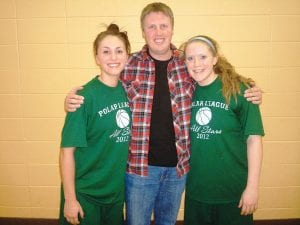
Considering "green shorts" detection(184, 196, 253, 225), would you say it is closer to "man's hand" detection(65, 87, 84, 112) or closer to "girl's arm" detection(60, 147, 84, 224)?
"girl's arm" detection(60, 147, 84, 224)

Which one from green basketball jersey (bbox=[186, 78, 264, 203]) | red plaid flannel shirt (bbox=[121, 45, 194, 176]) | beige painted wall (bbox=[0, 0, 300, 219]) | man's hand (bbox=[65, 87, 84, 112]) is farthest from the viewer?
beige painted wall (bbox=[0, 0, 300, 219])

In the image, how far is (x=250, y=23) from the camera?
83.2 inches

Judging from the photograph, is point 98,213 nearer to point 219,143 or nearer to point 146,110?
point 146,110

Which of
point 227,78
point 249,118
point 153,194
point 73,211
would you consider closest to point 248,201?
point 249,118

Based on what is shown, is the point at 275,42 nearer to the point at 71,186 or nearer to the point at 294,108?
the point at 294,108

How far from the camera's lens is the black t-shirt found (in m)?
1.66

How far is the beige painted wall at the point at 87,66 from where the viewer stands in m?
2.10

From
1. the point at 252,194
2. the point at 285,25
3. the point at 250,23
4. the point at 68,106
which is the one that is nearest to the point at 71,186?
the point at 68,106

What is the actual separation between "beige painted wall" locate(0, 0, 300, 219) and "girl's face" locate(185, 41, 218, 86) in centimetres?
63

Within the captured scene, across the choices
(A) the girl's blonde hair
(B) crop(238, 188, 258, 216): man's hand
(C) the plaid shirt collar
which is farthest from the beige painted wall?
(B) crop(238, 188, 258, 216): man's hand

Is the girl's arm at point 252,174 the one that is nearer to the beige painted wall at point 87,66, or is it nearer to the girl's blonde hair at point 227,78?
the girl's blonde hair at point 227,78

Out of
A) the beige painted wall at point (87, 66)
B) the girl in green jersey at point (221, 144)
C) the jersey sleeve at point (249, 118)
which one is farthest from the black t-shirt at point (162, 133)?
the beige painted wall at point (87, 66)

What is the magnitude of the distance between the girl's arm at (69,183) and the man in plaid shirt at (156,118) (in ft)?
1.26

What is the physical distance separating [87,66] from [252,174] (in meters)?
1.52
